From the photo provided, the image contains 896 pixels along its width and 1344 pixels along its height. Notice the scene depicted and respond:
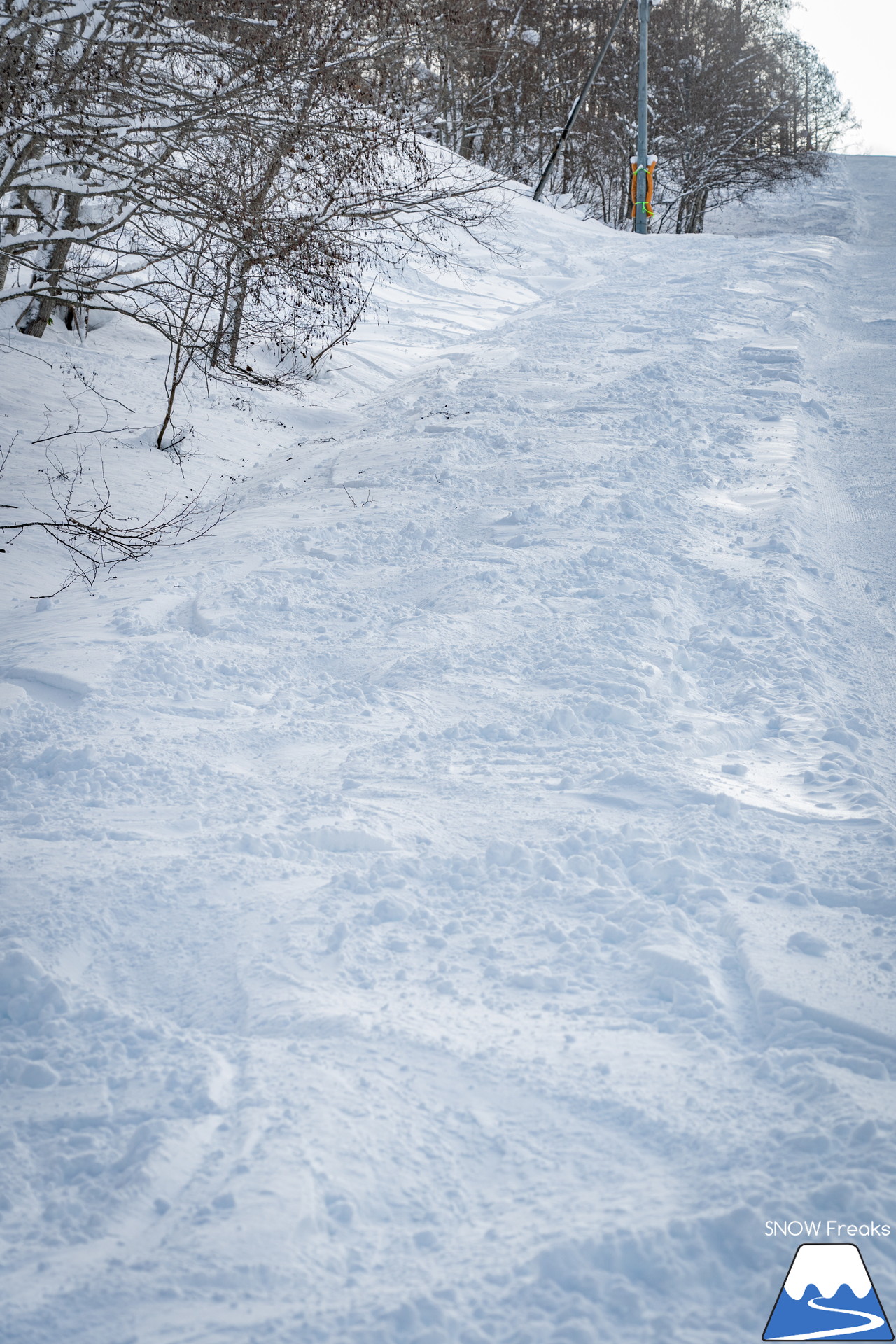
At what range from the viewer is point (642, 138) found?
18.7 meters

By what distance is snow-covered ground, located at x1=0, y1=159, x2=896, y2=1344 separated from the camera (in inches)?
62.4

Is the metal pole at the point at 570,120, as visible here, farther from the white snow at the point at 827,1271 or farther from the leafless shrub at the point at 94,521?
the white snow at the point at 827,1271

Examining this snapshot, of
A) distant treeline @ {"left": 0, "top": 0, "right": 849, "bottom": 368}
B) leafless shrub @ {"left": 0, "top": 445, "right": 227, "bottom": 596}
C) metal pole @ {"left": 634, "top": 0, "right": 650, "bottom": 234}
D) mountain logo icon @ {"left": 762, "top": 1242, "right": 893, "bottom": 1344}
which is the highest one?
metal pole @ {"left": 634, "top": 0, "right": 650, "bottom": 234}

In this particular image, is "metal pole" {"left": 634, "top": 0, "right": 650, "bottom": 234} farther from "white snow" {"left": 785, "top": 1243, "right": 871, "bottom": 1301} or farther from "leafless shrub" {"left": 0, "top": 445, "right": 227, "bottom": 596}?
"white snow" {"left": 785, "top": 1243, "right": 871, "bottom": 1301}

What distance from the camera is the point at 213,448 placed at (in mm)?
7223

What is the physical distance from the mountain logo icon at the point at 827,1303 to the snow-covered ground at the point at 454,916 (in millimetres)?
28

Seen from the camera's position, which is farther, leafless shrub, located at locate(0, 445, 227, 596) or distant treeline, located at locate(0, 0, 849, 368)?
distant treeline, located at locate(0, 0, 849, 368)

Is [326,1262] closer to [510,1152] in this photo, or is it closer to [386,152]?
[510,1152]

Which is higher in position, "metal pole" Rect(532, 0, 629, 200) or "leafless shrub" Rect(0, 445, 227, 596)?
"metal pole" Rect(532, 0, 629, 200)

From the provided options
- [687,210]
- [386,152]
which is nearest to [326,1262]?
[386,152]

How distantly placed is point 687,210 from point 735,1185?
3071 cm

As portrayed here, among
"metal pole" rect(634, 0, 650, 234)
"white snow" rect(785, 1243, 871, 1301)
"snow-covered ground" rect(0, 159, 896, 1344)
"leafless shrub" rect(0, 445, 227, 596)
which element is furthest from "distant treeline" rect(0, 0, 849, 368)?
"metal pole" rect(634, 0, 650, 234)

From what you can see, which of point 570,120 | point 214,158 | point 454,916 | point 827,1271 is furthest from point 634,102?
point 827,1271

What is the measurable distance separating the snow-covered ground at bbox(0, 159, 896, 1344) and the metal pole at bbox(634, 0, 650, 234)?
15.5 m
